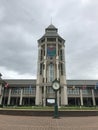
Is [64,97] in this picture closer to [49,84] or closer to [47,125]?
[49,84]

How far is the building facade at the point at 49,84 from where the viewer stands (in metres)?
58.4

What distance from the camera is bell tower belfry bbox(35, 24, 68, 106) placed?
57.4 m

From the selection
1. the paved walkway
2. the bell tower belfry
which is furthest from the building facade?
the paved walkway

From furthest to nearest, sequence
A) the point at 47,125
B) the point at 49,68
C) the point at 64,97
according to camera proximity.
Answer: the point at 49,68, the point at 64,97, the point at 47,125

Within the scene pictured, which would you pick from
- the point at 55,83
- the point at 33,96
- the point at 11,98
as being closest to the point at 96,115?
the point at 55,83

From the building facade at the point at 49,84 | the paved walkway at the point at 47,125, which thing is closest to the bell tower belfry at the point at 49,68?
the building facade at the point at 49,84

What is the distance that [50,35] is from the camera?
64938 millimetres

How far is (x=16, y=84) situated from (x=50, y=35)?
25.5 metres

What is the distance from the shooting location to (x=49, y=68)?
204 feet

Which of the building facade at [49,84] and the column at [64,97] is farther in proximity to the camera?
the building facade at [49,84]

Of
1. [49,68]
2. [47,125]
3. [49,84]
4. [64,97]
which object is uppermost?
[49,68]

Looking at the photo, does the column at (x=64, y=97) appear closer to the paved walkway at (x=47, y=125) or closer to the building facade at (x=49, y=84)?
the building facade at (x=49, y=84)

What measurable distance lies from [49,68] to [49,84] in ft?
24.5

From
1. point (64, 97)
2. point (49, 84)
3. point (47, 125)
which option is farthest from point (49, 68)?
point (47, 125)
